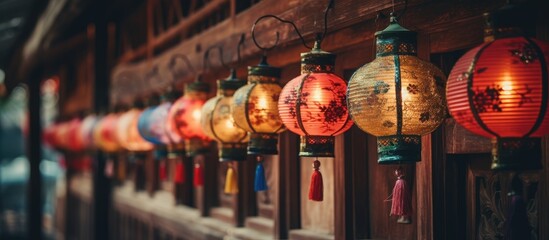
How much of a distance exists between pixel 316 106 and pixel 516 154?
150cm

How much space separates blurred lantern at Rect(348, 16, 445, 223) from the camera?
12.3 ft

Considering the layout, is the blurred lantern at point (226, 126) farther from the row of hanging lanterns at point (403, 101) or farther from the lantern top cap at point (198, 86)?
the lantern top cap at point (198, 86)

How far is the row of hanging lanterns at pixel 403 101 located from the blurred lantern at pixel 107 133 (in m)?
4.95

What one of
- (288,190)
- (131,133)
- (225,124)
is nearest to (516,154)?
(225,124)

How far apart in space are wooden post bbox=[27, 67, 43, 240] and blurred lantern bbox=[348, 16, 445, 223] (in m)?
14.5

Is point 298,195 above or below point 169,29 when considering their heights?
below

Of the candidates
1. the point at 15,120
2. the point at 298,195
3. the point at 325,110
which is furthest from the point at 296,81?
the point at 15,120

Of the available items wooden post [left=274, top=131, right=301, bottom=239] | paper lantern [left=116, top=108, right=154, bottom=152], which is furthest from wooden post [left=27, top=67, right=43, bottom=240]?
wooden post [left=274, top=131, right=301, bottom=239]

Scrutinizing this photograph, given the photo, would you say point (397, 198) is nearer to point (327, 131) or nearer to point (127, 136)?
point (327, 131)

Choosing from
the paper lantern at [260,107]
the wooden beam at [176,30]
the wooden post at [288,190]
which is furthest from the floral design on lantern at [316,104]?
the wooden beam at [176,30]

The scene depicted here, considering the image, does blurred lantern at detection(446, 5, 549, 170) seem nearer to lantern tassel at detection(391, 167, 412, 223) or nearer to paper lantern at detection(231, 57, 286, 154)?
lantern tassel at detection(391, 167, 412, 223)

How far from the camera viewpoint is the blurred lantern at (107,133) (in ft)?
34.6

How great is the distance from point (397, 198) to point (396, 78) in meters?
0.76

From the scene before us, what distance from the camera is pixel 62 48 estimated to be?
60.3 feet
